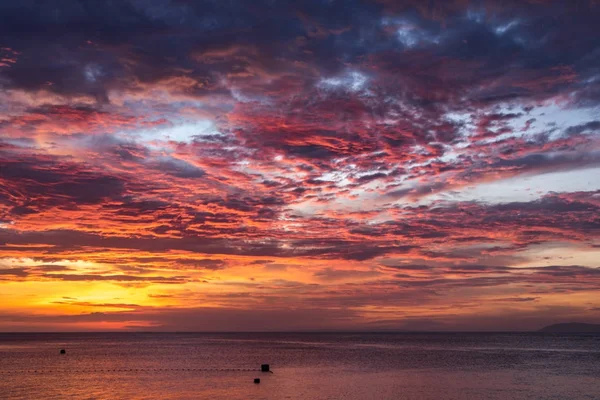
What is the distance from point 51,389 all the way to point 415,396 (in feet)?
143

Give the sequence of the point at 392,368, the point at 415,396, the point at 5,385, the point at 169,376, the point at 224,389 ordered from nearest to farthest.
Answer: the point at 415,396
the point at 224,389
the point at 5,385
the point at 169,376
the point at 392,368

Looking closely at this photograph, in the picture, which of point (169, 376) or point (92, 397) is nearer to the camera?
point (92, 397)

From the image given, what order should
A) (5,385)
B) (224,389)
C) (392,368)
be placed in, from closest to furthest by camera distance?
(224,389)
(5,385)
(392,368)

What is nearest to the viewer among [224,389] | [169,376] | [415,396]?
[415,396]

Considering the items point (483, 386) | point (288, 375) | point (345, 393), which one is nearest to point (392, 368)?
point (288, 375)

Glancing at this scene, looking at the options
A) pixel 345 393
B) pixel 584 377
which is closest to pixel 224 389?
pixel 345 393

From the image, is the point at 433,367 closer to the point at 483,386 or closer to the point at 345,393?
the point at 483,386

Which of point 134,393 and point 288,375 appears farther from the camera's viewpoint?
point 288,375

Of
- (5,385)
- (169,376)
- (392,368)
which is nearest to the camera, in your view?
(5,385)

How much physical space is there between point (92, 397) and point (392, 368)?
52474 millimetres

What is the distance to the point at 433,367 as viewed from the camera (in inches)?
3848

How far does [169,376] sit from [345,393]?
30.6 meters

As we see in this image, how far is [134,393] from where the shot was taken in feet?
207

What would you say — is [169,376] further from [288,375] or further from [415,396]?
[415,396]
